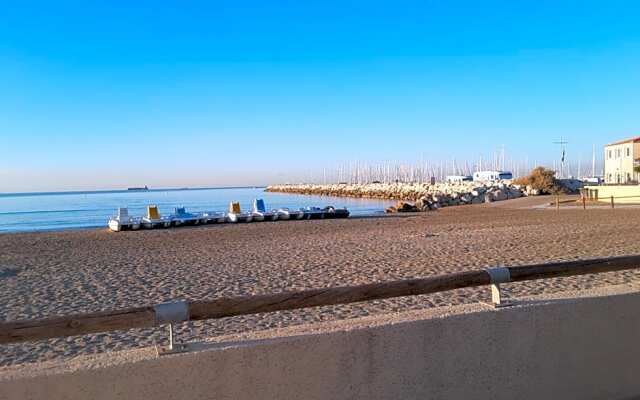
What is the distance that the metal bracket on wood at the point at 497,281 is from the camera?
327 centimetres

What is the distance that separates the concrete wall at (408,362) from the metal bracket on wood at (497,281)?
77mm

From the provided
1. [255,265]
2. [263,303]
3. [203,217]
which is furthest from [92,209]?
[263,303]

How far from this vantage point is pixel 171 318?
267 centimetres

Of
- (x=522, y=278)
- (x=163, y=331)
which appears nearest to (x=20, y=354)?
(x=163, y=331)

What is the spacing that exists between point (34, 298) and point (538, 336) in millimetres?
8977

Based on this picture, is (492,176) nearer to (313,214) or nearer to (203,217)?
(313,214)

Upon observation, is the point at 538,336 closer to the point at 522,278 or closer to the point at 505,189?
the point at 522,278

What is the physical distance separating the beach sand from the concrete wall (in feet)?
11.9

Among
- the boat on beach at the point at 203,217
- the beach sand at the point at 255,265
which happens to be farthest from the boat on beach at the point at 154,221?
the beach sand at the point at 255,265

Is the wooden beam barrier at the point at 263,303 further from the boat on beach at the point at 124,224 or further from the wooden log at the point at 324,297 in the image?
the boat on beach at the point at 124,224

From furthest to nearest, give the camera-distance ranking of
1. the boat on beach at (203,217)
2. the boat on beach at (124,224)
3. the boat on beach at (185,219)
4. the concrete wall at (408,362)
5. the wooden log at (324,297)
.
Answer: the boat on beach at (185,219) < the boat on beach at (203,217) < the boat on beach at (124,224) < the wooden log at (324,297) < the concrete wall at (408,362)

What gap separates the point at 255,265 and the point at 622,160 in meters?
48.2

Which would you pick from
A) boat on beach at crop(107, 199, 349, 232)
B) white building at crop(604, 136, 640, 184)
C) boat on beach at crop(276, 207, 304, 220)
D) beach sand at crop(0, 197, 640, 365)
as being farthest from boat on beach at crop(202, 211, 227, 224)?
white building at crop(604, 136, 640, 184)

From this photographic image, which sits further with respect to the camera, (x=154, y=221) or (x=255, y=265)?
(x=154, y=221)
